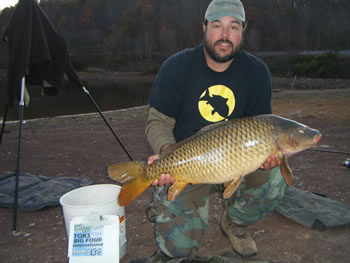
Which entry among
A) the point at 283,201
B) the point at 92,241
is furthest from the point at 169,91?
the point at 283,201

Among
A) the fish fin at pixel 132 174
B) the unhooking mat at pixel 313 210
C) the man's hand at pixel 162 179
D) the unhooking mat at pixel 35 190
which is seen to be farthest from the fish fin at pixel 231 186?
the unhooking mat at pixel 35 190

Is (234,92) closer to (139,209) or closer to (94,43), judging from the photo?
(139,209)

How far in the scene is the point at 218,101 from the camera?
6.74 ft

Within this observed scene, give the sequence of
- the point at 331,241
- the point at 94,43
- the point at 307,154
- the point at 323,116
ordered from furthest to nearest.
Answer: the point at 94,43 < the point at 323,116 < the point at 307,154 < the point at 331,241

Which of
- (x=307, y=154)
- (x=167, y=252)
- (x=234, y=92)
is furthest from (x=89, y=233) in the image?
(x=307, y=154)

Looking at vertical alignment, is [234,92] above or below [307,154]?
above

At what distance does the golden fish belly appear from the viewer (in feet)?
5.38

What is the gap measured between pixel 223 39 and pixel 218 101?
1.37ft

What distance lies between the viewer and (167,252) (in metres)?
1.74

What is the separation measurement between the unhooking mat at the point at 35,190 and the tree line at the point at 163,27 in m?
36.6

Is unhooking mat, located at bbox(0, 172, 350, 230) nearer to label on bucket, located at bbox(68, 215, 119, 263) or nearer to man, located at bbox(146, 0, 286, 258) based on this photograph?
man, located at bbox(146, 0, 286, 258)

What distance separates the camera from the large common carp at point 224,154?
1643 millimetres

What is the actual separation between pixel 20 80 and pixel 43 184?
95cm

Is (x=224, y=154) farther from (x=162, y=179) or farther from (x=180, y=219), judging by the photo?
(x=180, y=219)
